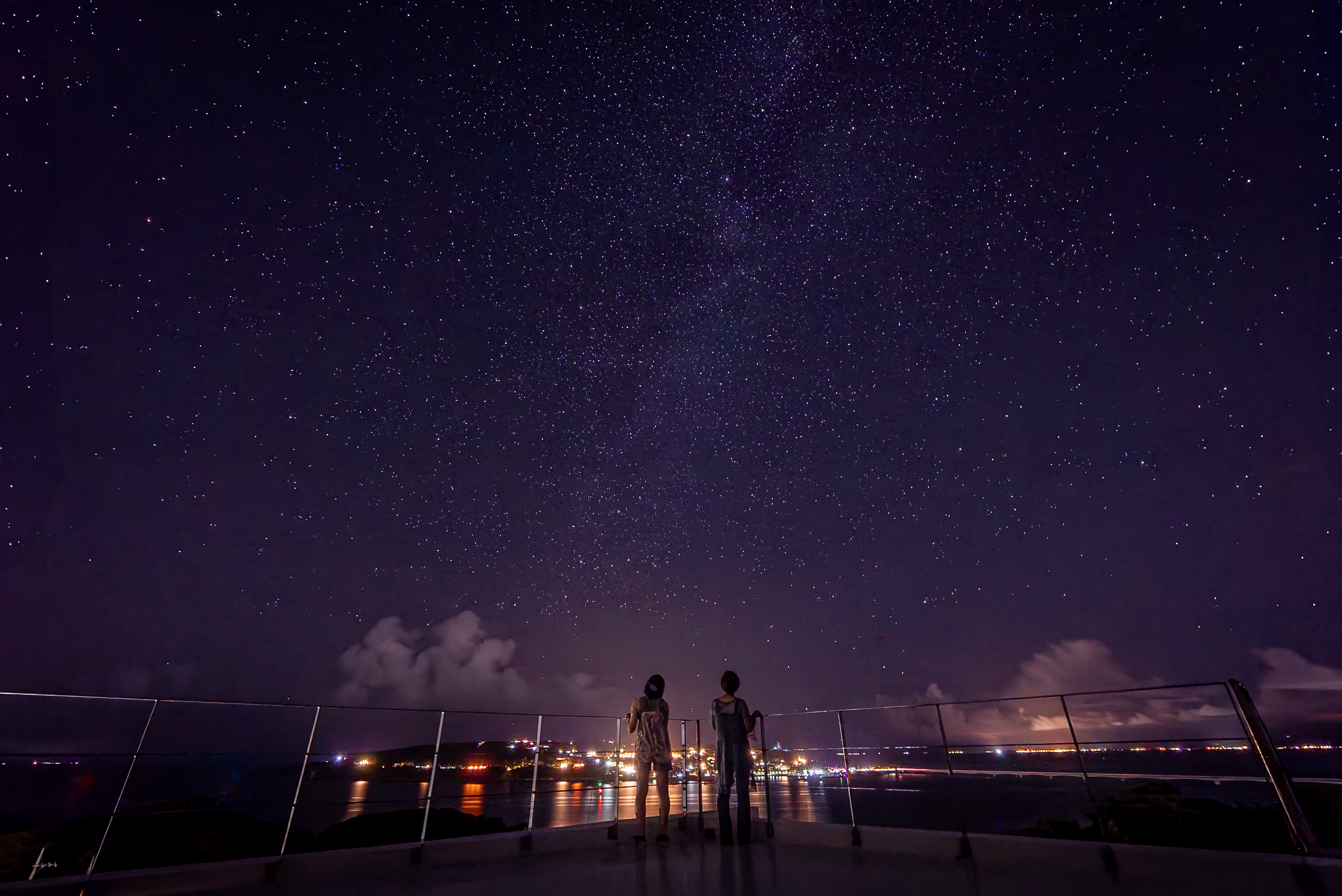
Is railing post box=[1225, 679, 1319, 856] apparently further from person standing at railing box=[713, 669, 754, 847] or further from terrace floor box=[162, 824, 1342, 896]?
person standing at railing box=[713, 669, 754, 847]

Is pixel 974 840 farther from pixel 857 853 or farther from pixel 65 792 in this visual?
pixel 65 792

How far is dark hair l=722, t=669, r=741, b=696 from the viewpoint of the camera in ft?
15.7

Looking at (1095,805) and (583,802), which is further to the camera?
(583,802)

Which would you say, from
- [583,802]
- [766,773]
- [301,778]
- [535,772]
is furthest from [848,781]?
[583,802]

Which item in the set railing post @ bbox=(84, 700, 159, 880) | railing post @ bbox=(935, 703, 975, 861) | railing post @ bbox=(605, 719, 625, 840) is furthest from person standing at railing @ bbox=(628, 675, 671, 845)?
railing post @ bbox=(84, 700, 159, 880)

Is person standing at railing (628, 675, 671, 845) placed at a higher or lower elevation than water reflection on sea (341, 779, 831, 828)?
higher

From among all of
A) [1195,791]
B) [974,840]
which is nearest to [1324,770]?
[1195,791]

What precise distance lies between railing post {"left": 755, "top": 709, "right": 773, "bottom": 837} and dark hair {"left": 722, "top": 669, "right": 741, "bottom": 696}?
320 millimetres

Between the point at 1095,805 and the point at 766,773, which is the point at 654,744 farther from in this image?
the point at 1095,805

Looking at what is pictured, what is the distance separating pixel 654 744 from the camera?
4.91m

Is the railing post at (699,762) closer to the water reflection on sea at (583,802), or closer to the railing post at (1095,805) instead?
the water reflection on sea at (583,802)

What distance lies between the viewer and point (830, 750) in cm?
464

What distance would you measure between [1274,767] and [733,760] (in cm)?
323

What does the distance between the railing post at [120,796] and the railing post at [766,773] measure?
4059 mm
